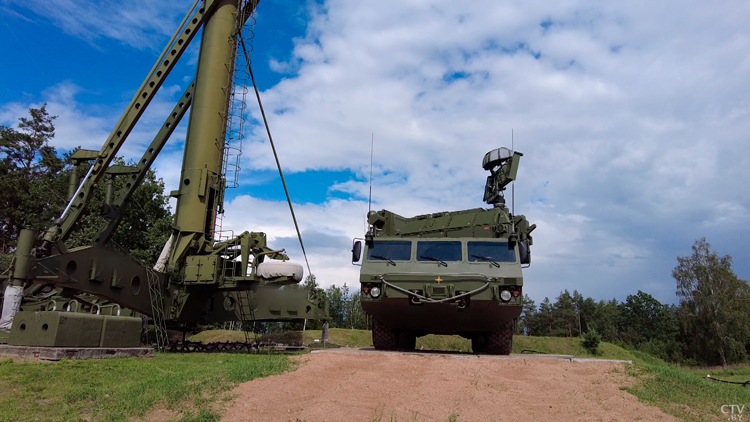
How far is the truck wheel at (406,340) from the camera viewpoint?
10430 millimetres

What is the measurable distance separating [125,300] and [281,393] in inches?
357

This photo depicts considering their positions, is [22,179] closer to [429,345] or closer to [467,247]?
[429,345]

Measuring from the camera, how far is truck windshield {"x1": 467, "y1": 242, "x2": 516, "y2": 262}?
8.98 m

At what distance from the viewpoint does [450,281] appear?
28.6ft

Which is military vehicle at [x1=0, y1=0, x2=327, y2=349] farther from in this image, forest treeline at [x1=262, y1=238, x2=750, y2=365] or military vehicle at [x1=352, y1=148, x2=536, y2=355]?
forest treeline at [x1=262, y1=238, x2=750, y2=365]

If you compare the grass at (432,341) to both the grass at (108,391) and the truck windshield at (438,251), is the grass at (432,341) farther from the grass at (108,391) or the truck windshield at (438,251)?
the grass at (108,391)

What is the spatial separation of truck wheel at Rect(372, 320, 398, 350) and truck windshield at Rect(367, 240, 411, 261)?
147 centimetres

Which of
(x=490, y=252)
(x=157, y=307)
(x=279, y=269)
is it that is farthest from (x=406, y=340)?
(x=157, y=307)

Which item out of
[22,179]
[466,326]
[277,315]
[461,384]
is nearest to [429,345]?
[277,315]

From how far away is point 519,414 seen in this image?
14.9 feet

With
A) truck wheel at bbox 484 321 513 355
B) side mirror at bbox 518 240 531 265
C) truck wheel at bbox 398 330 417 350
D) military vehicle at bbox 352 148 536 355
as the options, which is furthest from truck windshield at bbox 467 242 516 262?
truck wheel at bbox 398 330 417 350

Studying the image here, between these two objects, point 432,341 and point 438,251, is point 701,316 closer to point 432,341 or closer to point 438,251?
point 432,341

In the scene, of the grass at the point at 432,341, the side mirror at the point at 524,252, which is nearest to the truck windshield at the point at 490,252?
the side mirror at the point at 524,252

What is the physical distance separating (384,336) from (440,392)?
4.89 metres
